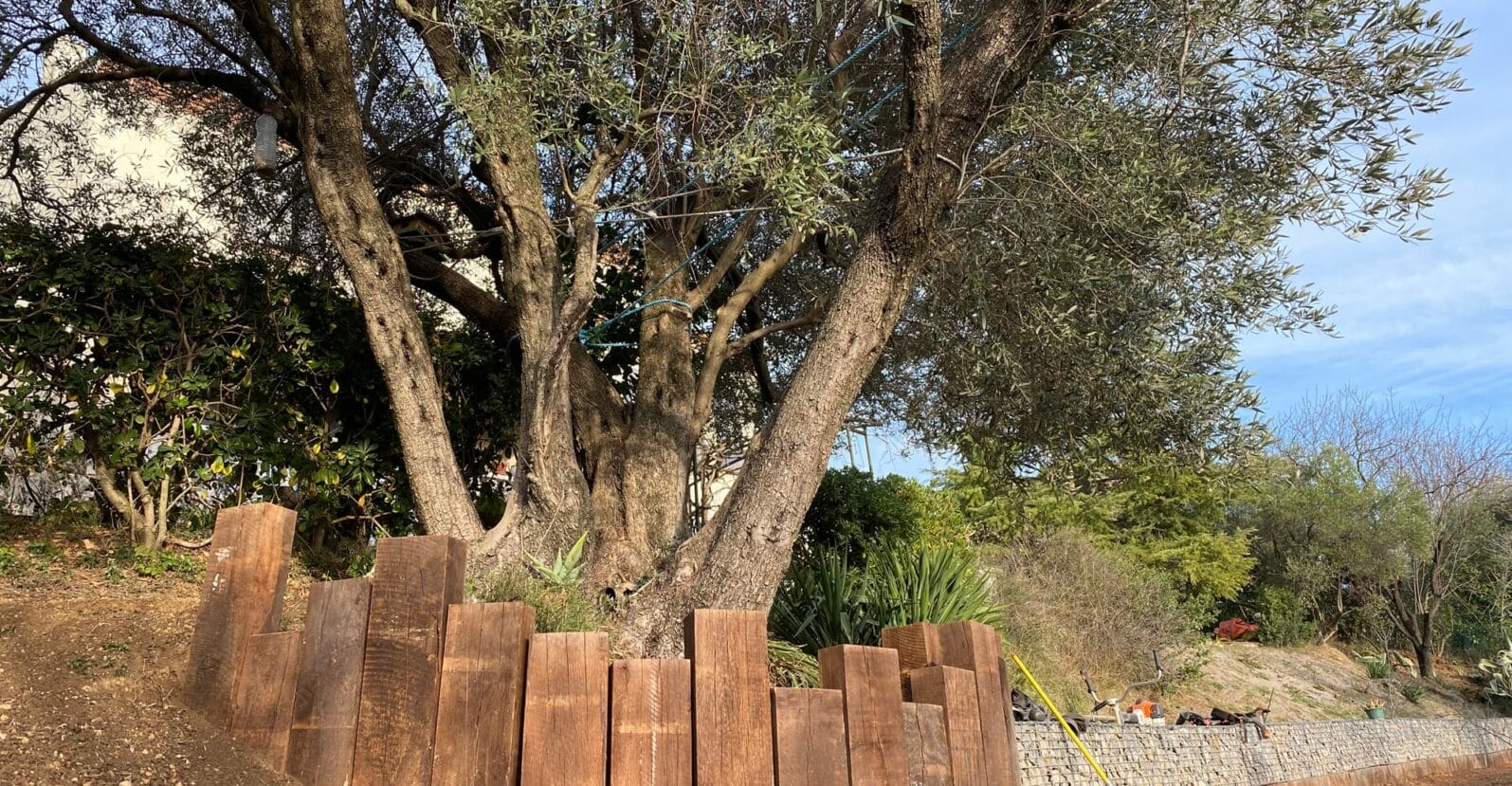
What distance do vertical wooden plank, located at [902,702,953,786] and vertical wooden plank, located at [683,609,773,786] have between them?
0.67 metres

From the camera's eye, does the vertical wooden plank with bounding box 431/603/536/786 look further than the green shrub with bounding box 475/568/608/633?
No

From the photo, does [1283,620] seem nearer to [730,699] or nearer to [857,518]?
[857,518]

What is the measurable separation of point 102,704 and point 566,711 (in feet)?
4.55

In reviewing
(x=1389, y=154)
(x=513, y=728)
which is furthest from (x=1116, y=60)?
(x=513, y=728)

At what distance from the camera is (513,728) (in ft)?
10.4

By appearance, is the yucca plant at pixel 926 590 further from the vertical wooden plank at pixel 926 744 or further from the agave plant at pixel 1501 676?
the agave plant at pixel 1501 676

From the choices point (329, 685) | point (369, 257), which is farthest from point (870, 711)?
point (369, 257)

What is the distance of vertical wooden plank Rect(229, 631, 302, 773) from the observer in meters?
3.09

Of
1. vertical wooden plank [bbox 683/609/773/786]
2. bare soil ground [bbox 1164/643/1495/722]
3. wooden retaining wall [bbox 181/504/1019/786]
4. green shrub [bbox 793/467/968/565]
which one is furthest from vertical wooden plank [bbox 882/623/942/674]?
bare soil ground [bbox 1164/643/1495/722]

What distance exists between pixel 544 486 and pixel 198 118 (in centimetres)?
636

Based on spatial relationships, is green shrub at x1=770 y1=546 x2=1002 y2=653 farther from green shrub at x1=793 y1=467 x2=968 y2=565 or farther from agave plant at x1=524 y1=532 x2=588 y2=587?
agave plant at x1=524 y1=532 x2=588 y2=587

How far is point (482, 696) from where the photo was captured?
3.14m

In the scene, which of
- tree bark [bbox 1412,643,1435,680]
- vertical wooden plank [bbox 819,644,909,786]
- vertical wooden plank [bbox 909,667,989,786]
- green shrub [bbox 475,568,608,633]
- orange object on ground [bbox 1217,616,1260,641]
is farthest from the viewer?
orange object on ground [bbox 1217,616,1260,641]

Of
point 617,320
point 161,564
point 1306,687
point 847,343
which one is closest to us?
point 847,343
